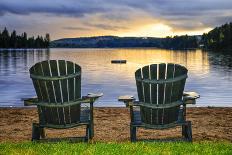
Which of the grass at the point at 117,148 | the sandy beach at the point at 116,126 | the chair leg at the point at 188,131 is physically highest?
the chair leg at the point at 188,131

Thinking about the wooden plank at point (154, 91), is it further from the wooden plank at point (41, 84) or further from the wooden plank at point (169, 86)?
the wooden plank at point (41, 84)

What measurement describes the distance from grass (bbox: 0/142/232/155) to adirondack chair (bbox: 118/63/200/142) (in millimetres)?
399

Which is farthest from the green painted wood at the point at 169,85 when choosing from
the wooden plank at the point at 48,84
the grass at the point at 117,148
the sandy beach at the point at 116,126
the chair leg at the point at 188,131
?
the sandy beach at the point at 116,126

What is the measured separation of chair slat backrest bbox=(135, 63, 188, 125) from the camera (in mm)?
7754

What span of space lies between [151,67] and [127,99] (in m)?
0.73

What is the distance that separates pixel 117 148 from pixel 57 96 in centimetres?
160

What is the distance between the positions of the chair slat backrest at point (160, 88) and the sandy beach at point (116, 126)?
2.19 m

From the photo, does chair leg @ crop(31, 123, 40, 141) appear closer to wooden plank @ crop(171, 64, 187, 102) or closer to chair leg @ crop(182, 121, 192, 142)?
wooden plank @ crop(171, 64, 187, 102)

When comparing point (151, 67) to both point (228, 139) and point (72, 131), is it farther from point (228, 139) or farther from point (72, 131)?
point (72, 131)

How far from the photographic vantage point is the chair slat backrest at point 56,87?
7.92 meters

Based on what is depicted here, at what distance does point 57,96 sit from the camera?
26.2 ft

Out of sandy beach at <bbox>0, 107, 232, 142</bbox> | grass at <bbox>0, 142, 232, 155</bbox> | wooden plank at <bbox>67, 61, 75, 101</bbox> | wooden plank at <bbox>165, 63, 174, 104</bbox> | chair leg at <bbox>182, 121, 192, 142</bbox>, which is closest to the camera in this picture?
grass at <bbox>0, 142, 232, 155</bbox>

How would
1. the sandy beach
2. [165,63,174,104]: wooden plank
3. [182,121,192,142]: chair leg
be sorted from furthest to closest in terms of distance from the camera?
the sandy beach < [182,121,192,142]: chair leg < [165,63,174,104]: wooden plank

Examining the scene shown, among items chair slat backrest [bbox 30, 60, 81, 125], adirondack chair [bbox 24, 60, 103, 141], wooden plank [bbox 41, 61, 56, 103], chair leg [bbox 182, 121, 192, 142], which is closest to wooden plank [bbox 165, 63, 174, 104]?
chair leg [bbox 182, 121, 192, 142]
